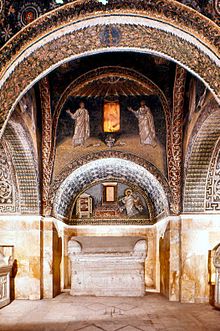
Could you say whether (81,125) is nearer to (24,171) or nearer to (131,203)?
(24,171)

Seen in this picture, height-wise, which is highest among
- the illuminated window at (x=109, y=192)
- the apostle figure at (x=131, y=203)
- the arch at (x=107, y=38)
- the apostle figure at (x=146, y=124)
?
the arch at (x=107, y=38)

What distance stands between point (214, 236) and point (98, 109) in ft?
15.1

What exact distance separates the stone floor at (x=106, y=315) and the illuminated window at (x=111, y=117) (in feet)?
14.9

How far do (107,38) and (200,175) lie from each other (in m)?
5.23

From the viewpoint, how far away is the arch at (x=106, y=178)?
38.7 ft

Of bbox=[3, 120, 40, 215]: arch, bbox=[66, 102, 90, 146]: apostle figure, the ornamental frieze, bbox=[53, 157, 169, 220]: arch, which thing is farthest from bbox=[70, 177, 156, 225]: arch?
the ornamental frieze

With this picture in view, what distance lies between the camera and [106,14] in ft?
21.5

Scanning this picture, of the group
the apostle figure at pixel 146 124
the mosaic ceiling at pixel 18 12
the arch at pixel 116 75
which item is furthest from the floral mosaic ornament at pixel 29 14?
the apostle figure at pixel 146 124

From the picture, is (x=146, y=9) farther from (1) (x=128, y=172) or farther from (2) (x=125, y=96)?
(1) (x=128, y=172)

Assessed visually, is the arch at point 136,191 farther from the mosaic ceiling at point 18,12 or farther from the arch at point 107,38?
the mosaic ceiling at point 18,12

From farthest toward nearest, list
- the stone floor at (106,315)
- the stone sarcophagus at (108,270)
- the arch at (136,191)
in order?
the arch at (136,191), the stone sarcophagus at (108,270), the stone floor at (106,315)

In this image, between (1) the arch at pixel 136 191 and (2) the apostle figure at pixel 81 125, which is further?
(1) the arch at pixel 136 191

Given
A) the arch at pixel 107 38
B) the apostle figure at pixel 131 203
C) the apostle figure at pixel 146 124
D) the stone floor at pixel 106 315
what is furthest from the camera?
the apostle figure at pixel 131 203

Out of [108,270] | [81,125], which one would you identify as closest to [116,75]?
[81,125]
